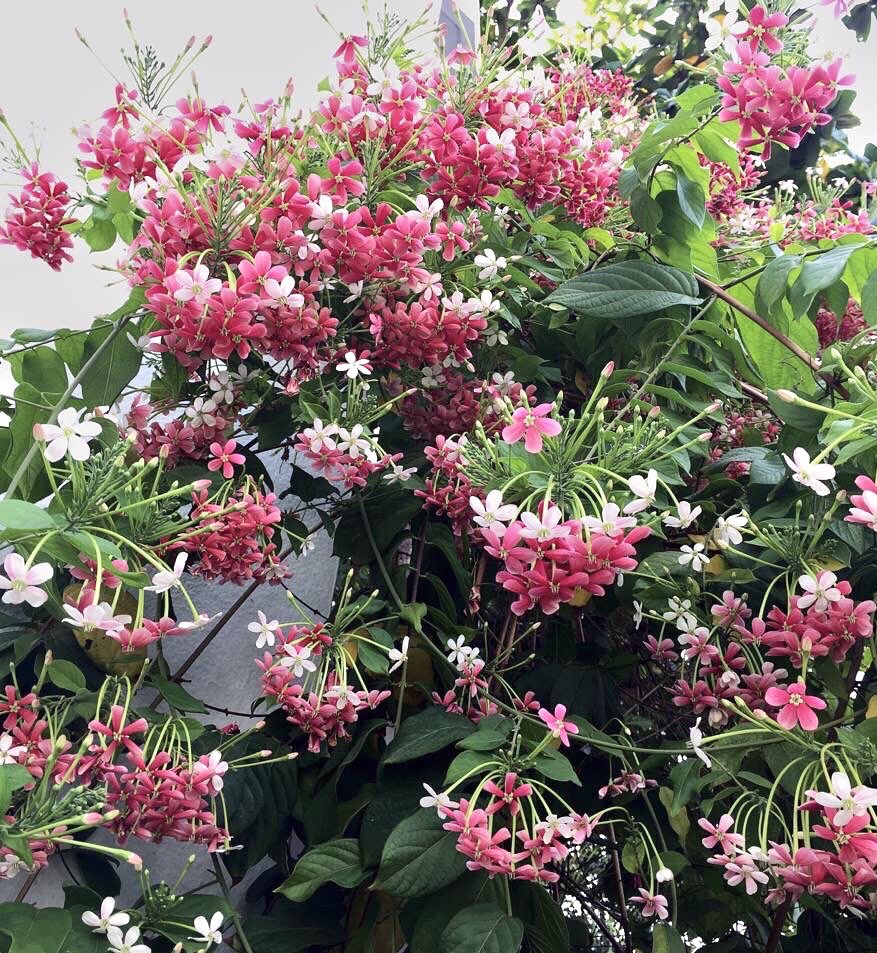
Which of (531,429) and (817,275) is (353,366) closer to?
(531,429)

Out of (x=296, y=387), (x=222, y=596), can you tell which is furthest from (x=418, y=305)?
(x=222, y=596)

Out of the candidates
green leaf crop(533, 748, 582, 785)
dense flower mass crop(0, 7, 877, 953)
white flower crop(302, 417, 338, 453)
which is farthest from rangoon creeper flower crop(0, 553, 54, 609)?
green leaf crop(533, 748, 582, 785)

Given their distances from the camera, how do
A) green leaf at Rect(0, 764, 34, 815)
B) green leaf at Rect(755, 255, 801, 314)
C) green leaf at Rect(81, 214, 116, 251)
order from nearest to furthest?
1. green leaf at Rect(0, 764, 34, 815)
2. green leaf at Rect(755, 255, 801, 314)
3. green leaf at Rect(81, 214, 116, 251)

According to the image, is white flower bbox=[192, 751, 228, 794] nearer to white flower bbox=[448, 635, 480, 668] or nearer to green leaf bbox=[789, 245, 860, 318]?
white flower bbox=[448, 635, 480, 668]

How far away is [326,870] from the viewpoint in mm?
852

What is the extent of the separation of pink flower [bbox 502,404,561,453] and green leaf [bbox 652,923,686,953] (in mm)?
501

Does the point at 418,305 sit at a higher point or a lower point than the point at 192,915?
higher

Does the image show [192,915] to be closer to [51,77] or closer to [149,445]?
[149,445]

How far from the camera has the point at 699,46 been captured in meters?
2.12

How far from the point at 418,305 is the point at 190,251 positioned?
0.23m

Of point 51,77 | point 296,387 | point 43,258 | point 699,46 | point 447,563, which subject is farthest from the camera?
point 699,46

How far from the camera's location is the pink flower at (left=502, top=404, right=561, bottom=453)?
71cm

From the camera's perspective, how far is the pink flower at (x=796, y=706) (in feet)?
2.18

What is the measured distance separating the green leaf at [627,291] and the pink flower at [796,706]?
1.40 feet
